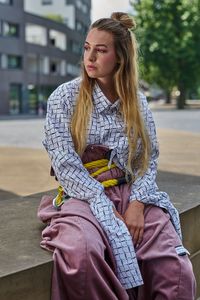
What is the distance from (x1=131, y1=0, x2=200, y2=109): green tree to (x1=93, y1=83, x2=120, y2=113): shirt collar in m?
44.8

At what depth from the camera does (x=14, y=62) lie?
154 ft

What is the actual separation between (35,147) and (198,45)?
3916 cm

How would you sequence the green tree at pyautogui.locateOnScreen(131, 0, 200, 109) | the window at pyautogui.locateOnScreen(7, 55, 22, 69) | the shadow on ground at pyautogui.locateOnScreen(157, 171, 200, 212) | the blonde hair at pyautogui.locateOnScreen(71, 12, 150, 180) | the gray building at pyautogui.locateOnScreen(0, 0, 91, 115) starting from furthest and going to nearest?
the green tree at pyautogui.locateOnScreen(131, 0, 200, 109), the window at pyautogui.locateOnScreen(7, 55, 22, 69), the gray building at pyautogui.locateOnScreen(0, 0, 91, 115), the shadow on ground at pyautogui.locateOnScreen(157, 171, 200, 212), the blonde hair at pyautogui.locateOnScreen(71, 12, 150, 180)

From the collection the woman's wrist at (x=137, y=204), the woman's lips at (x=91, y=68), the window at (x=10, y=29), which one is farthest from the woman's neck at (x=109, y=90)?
the window at (x=10, y=29)

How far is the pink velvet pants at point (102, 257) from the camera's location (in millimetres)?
2303

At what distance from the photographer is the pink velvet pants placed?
2303 mm

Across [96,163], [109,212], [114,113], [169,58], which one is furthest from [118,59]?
[169,58]

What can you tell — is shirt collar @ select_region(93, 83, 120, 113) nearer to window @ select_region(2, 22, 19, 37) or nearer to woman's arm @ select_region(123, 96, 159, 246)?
woman's arm @ select_region(123, 96, 159, 246)

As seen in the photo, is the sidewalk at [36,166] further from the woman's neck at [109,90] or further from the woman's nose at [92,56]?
the woman's nose at [92,56]

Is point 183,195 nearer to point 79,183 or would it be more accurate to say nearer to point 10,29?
point 79,183

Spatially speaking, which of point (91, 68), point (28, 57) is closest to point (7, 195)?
point (91, 68)

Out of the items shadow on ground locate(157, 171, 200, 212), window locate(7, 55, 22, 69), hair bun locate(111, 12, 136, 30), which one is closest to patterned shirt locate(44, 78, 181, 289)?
hair bun locate(111, 12, 136, 30)

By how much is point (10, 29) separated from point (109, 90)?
45072 mm

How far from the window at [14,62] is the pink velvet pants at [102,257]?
4469 centimetres
